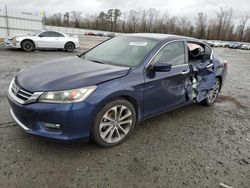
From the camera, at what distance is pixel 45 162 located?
8.55ft

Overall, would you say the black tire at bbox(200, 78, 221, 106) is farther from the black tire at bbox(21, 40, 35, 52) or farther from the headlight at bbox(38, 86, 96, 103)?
the black tire at bbox(21, 40, 35, 52)

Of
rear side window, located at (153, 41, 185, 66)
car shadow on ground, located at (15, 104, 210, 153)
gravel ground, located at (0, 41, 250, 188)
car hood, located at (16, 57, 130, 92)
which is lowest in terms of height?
gravel ground, located at (0, 41, 250, 188)

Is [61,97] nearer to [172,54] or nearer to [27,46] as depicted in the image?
[172,54]

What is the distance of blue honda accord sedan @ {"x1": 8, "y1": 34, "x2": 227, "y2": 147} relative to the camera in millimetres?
2561

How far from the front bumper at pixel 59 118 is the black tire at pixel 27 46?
11.0 metres

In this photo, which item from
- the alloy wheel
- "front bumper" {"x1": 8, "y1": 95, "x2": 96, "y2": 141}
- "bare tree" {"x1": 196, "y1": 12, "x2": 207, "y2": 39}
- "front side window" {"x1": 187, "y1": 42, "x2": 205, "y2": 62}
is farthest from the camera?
"bare tree" {"x1": 196, "y1": 12, "x2": 207, "y2": 39}

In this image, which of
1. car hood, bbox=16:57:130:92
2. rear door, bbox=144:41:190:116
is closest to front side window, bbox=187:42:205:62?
rear door, bbox=144:41:190:116

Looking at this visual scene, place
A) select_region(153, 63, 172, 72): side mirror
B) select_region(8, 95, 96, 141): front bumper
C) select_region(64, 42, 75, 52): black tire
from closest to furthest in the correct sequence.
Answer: select_region(8, 95, 96, 141): front bumper → select_region(153, 63, 172, 72): side mirror → select_region(64, 42, 75, 52): black tire

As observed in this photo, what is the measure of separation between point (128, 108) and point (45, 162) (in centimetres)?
126

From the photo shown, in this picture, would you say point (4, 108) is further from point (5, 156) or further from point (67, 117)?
point (67, 117)

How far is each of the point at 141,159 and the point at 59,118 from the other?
45.8 inches

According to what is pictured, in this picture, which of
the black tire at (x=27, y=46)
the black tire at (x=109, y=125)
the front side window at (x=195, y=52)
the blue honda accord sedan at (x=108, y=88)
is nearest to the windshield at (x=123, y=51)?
the blue honda accord sedan at (x=108, y=88)

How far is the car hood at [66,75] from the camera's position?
2635 mm

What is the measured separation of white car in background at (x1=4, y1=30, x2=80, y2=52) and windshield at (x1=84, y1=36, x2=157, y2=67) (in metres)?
9.88
